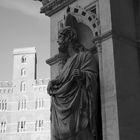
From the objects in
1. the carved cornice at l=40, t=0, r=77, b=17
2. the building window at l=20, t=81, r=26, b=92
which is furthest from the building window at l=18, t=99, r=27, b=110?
the carved cornice at l=40, t=0, r=77, b=17

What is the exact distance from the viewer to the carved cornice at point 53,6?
6.29 m

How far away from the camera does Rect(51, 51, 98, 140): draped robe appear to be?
4.90m

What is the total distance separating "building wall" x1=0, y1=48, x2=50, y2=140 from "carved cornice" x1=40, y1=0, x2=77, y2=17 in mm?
59983

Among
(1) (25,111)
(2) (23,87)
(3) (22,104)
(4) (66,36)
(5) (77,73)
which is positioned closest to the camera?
(5) (77,73)

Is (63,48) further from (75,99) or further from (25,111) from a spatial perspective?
(25,111)

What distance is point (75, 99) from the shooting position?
502cm

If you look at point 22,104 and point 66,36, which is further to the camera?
point 22,104

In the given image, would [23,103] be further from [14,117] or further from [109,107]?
[109,107]

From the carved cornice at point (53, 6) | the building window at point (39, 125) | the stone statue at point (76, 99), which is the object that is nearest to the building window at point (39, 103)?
the building window at point (39, 125)

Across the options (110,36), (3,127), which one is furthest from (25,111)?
(110,36)

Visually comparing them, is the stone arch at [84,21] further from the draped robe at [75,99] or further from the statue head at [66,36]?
the draped robe at [75,99]

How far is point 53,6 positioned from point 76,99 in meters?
2.26

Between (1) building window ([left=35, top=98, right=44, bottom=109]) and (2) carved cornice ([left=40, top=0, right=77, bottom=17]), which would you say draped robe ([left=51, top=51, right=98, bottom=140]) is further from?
(1) building window ([left=35, top=98, right=44, bottom=109])

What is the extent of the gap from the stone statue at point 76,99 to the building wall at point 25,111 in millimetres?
61033
